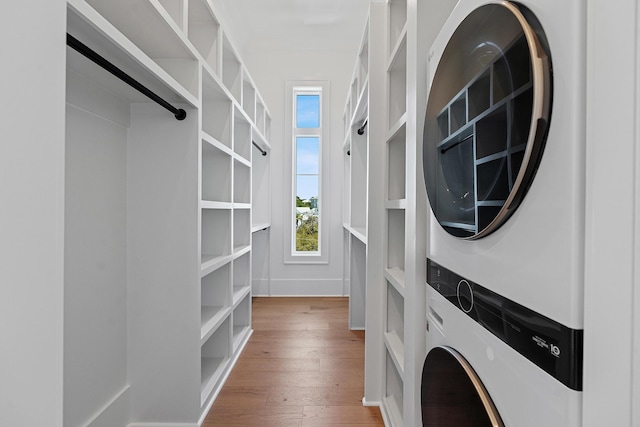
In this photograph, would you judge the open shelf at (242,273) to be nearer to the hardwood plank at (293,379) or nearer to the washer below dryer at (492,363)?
the hardwood plank at (293,379)

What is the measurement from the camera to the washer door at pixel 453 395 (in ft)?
2.06

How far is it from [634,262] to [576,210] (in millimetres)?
81

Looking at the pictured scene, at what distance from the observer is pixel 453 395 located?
2.50 ft

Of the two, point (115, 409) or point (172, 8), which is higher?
point (172, 8)

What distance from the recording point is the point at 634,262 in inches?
14.3

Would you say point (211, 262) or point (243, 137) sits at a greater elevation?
point (243, 137)

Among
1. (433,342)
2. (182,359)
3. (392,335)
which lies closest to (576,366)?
(433,342)

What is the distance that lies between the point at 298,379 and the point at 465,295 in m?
Result: 1.53

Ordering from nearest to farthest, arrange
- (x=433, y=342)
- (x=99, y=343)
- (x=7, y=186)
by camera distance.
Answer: (x=7, y=186) → (x=433, y=342) → (x=99, y=343)

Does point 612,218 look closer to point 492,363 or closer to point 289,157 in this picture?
point 492,363

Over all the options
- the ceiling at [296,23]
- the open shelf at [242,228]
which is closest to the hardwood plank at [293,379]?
the open shelf at [242,228]

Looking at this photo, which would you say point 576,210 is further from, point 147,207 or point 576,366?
point 147,207

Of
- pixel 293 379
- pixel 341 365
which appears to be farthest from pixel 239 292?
pixel 341 365

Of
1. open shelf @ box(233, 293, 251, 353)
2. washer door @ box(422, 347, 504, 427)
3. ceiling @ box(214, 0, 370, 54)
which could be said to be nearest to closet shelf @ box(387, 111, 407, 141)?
washer door @ box(422, 347, 504, 427)
